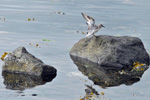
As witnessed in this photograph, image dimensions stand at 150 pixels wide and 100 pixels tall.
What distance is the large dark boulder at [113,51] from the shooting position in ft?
58.0

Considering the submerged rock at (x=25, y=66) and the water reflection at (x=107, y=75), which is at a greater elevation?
the submerged rock at (x=25, y=66)

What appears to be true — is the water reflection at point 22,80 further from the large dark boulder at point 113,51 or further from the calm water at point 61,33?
the large dark boulder at point 113,51

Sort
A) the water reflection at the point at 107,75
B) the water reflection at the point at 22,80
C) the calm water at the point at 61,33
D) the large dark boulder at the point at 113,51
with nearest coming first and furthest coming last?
the calm water at the point at 61,33, the water reflection at the point at 22,80, the water reflection at the point at 107,75, the large dark boulder at the point at 113,51

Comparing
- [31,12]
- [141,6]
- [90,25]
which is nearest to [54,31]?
[90,25]

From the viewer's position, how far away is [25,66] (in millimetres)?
15875

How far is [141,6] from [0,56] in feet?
76.9

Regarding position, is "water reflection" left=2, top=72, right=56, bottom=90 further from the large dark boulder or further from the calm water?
the large dark boulder

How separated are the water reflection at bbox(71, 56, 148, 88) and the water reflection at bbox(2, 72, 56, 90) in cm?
152

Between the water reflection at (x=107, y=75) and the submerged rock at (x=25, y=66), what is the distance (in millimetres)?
1454

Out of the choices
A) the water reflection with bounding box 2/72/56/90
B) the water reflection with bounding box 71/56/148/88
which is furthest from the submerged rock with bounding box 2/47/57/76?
the water reflection with bounding box 71/56/148/88

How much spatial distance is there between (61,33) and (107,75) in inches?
318

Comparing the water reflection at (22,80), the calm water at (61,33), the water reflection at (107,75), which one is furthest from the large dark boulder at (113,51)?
the water reflection at (22,80)

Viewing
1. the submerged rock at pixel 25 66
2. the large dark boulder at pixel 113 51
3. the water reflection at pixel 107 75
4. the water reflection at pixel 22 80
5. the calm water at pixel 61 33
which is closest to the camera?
the calm water at pixel 61 33

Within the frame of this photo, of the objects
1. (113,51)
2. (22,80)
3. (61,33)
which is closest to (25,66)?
(22,80)
